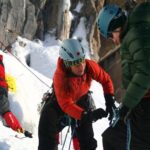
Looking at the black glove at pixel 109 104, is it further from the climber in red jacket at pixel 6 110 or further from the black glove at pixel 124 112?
the climber in red jacket at pixel 6 110

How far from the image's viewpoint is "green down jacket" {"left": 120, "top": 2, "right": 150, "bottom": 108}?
172 inches

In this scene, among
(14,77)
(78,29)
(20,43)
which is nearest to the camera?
(14,77)

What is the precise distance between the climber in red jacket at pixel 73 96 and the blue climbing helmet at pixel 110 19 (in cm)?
101

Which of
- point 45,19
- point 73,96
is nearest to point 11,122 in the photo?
point 73,96

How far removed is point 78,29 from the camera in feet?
85.9

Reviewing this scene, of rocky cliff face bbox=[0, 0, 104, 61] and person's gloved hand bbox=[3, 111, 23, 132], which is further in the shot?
rocky cliff face bbox=[0, 0, 104, 61]

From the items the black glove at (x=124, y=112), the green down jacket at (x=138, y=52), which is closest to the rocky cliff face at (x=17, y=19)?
Answer: the black glove at (x=124, y=112)

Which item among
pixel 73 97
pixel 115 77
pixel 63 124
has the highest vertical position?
pixel 73 97

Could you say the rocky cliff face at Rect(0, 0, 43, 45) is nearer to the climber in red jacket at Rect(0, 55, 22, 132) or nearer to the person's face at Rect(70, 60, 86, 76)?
the climber in red jacket at Rect(0, 55, 22, 132)

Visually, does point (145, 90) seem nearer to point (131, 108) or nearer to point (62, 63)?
point (131, 108)

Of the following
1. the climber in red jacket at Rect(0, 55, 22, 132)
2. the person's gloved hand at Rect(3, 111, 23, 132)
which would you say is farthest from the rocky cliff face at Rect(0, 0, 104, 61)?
the person's gloved hand at Rect(3, 111, 23, 132)

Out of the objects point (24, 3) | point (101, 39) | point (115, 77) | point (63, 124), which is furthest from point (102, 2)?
point (63, 124)

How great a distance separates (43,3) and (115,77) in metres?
6.47

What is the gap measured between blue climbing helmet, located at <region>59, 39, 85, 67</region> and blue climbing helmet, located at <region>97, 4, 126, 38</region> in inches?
38.5
